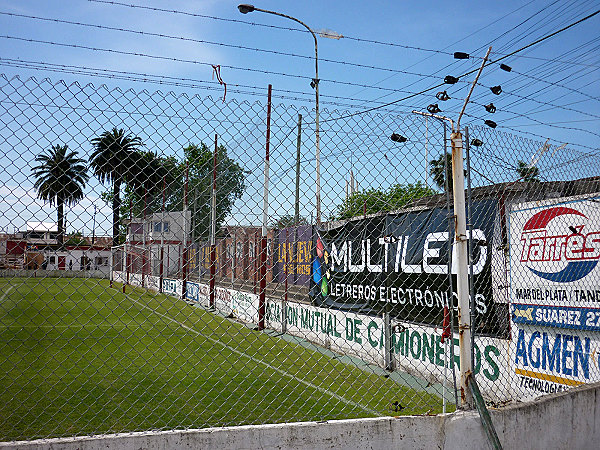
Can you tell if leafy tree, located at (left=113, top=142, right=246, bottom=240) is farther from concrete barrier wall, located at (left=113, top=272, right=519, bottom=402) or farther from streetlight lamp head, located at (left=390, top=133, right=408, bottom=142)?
concrete barrier wall, located at (left=113, top=272, right=519, bottom=402)

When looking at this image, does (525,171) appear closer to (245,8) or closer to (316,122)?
(316,122)

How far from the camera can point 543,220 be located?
542 centimetres

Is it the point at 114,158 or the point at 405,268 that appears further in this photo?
the point at 405,268

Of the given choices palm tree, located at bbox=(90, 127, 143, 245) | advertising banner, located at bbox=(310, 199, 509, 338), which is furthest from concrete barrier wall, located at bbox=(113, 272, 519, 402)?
palm tree, located at bbox=(90, 127, 143, 245)

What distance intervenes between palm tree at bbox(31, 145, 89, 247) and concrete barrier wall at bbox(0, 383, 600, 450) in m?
1.15

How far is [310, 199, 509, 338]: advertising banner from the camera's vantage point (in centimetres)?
630

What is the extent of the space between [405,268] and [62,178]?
226 inches

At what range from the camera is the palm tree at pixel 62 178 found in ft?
8.29

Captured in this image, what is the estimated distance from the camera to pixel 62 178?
8.54ft

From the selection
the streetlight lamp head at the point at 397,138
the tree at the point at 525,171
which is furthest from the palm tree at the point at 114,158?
the tree at the point at 525,171

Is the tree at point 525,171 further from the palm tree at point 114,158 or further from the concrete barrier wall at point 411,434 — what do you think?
the palm tree at point 114,158

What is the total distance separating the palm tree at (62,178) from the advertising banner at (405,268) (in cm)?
321

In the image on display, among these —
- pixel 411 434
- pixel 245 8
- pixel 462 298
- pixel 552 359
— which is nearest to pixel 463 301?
pixel 462 298

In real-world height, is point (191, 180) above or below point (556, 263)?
above
